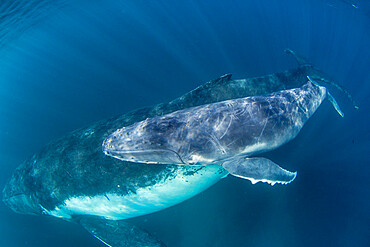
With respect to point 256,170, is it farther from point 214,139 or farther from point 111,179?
point 111,179

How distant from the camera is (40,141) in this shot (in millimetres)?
12961

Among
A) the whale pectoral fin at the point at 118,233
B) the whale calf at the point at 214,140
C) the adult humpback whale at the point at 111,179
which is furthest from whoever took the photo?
the whale pectoral fin at the point at 118,233

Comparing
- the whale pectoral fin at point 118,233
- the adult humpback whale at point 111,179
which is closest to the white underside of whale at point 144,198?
the adult humpback whale at point 111,179

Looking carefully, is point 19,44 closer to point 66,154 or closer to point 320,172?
point 66,154

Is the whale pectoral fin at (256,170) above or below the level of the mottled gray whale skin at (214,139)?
below

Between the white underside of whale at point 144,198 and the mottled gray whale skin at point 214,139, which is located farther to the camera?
the white underside of whale at point 144,198

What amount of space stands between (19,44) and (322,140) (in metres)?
38.3

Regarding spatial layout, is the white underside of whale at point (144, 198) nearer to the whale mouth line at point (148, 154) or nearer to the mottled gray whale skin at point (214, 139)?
the mottled gray whale skin at point (214, 139)

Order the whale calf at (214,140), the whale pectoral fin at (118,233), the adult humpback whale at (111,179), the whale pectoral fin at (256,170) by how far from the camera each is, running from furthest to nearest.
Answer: the whale pectoral fin at (118,233) < the adult humpback whale at (111,179) < the whale calf at (214,140) < the whale pectoral fin at (256,170)

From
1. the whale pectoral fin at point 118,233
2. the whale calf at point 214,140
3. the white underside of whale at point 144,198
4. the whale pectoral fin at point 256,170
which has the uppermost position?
the whale calf at point 214,140

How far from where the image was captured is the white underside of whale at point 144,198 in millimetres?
6035

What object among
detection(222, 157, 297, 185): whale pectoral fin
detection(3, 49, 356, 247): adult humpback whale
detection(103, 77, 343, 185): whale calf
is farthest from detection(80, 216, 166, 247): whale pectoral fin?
detection(222, 157, 297, 185): whale pectoral fin

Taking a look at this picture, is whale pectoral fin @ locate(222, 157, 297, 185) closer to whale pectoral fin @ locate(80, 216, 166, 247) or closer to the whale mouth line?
the whale mouth line

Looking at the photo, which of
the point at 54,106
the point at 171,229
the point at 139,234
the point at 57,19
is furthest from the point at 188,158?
the point at 57,19
